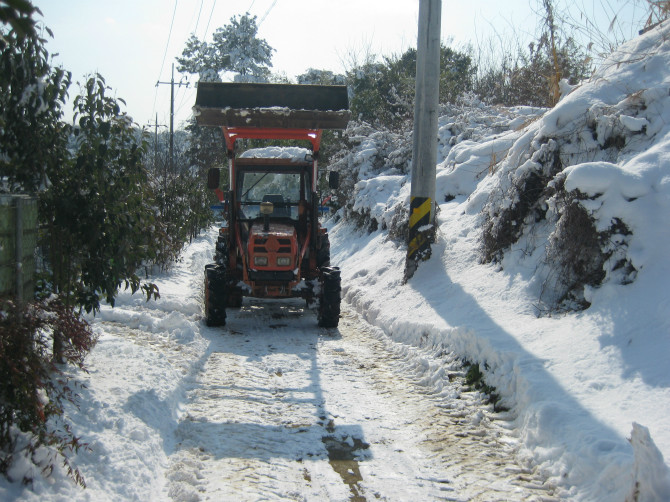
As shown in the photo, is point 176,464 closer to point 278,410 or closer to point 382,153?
point 278,410

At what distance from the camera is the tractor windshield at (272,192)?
9.12 m

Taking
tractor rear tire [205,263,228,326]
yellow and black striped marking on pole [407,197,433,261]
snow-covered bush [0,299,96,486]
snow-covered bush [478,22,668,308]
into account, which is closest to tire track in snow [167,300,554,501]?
snow-covered bush [0,299,96,486]

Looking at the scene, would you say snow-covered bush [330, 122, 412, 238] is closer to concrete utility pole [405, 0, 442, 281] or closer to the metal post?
concrete utility pole [405, 0, 442, 281]

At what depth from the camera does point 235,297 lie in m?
8.78

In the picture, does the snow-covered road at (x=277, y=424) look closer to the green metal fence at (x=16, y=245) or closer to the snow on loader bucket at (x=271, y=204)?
the green metal fence at (x=16, y=245)

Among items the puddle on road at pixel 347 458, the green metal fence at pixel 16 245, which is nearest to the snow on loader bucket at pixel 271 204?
the puddle on road at pixel 347 458

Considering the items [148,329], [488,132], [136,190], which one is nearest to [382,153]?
[488,132]

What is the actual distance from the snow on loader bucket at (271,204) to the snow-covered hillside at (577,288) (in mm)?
1250

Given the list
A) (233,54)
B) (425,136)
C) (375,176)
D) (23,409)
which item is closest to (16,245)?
(23,409)

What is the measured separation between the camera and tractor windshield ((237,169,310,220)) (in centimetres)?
Answer: 912

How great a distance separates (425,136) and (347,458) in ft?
20.1

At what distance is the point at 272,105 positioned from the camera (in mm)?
8547

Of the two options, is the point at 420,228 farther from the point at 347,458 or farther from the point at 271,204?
the point at 347,458

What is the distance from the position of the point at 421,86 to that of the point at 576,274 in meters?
4.34
